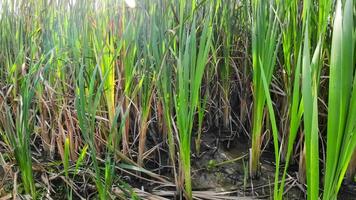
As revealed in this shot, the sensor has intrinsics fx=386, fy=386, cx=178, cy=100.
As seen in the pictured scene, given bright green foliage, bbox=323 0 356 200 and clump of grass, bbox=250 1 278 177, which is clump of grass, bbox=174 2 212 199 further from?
bright green foliage, bbox=323 0 356 200

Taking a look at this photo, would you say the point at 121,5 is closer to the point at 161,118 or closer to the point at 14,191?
the point at 161,118

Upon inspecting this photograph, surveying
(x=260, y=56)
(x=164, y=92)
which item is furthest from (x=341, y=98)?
(x=164, y=92)

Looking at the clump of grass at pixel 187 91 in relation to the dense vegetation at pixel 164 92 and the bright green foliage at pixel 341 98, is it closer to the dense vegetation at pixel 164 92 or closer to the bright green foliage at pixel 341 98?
the dense vegetation at pixel 164 92

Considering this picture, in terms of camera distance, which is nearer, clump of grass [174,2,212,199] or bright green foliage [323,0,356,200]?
Result: bright green foliage [323,0,356,200]

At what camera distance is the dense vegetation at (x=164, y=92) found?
2.68ft

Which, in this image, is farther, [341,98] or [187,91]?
[187,91]

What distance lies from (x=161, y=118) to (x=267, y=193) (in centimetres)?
39

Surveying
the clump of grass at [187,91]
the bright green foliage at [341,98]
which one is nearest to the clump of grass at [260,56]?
the clump of grass at [187,91]

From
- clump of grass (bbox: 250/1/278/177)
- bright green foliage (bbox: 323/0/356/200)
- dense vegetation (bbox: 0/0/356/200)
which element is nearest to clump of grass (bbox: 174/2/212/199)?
dense vegetation (bbox: 0/0/356/200)

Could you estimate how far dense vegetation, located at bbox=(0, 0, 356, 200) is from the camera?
82 cm

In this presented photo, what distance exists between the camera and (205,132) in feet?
4.17

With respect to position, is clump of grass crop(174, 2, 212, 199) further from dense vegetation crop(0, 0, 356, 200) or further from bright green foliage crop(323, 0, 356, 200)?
bright green foliage crop(323, 0, 356, 200)

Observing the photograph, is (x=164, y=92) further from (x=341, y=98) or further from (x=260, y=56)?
(x=341, y=98)

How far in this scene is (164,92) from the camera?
3.14ft
